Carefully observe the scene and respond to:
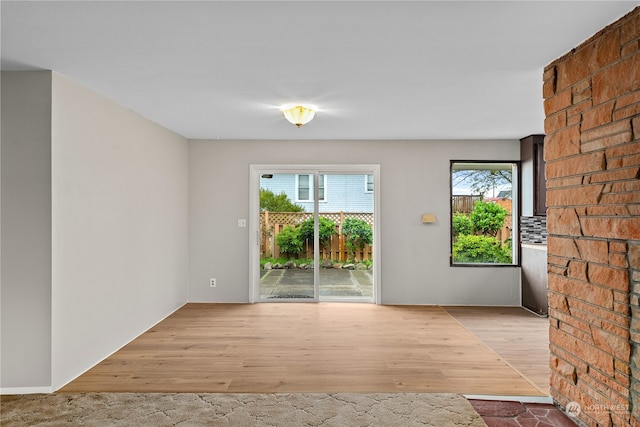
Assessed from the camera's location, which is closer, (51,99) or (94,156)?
(51,99)

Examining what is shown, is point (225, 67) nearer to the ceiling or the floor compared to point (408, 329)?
nearer to the ceiling

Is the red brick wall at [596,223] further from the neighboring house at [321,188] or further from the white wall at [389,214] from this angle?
the neighboring house at [321,188]

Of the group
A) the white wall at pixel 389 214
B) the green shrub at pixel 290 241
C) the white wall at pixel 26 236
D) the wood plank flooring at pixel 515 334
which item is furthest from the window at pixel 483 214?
the white wall at pixel 26 236

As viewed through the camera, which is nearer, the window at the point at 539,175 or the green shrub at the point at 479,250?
the window at the point at 539,175

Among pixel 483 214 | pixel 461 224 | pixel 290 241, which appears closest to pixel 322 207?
pixel 290 241

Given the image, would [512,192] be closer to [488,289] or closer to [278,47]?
[488,289]

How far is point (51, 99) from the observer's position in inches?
110

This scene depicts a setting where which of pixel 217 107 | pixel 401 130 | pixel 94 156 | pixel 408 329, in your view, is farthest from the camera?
pixel 401 130

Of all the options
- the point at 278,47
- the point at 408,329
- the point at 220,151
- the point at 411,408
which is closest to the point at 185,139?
the point at 220,151

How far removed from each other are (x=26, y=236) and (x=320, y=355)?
2.52m

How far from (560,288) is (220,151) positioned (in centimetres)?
450

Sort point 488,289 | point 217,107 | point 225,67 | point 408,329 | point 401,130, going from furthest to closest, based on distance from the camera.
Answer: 1. point 488,289
2. point 401,130
3. point 408,329
4. point 217,107
5. point 225,67

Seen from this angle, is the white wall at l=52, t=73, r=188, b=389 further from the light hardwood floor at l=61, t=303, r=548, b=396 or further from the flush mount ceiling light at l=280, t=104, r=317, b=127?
the flush mount ceiling light at l=280, t=104, r=317, b=127

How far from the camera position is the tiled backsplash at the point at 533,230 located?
5129 millimetres
